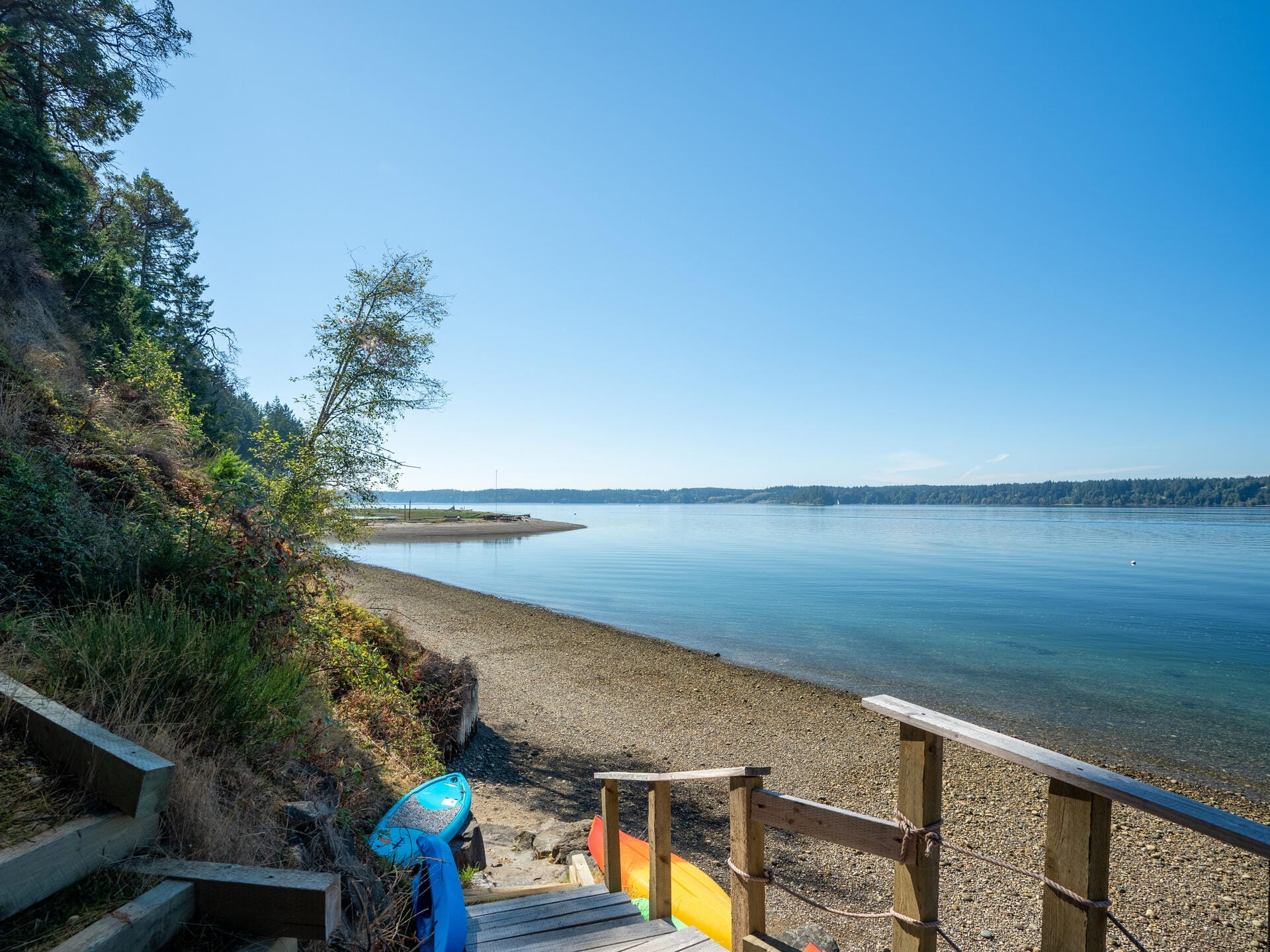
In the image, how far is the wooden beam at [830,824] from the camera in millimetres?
2486

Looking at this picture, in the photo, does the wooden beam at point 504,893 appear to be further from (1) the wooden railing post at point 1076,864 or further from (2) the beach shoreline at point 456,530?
(2) the beach shoreline at point 456,530

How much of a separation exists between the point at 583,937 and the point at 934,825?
256 centimetres

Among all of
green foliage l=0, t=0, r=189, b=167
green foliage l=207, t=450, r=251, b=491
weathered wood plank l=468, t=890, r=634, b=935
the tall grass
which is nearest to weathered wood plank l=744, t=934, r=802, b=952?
weathered wood plank l=468, t=890, r=634, b=935

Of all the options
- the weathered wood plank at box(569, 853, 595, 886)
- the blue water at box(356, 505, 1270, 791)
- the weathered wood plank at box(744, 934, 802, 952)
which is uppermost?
the weathered wood plank at box(744, 934, 802, 952)

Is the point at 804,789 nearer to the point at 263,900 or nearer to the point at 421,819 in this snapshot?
the point at 421,819

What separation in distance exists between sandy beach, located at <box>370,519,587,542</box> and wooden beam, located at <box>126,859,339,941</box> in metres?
67.2

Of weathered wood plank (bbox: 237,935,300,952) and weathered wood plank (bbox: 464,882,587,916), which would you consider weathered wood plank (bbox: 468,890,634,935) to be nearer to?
weathered wood plank (bbox: 464,882,587,916)

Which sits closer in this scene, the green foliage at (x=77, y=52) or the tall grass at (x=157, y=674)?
the tall grass at (x=157, y=674)

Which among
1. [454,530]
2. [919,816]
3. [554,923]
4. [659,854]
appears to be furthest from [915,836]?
[454,530]

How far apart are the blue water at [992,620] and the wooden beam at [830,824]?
12.3m

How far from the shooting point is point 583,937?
3838mm

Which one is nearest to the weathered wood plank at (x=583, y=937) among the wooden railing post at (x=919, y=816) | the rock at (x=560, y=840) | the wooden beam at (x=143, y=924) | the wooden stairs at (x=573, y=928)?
the wooden stairs at (x=573, y=928)

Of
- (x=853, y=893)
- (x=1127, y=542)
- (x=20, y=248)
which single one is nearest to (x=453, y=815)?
(x=853, y=893)

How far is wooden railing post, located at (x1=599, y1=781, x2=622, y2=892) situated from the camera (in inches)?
191
